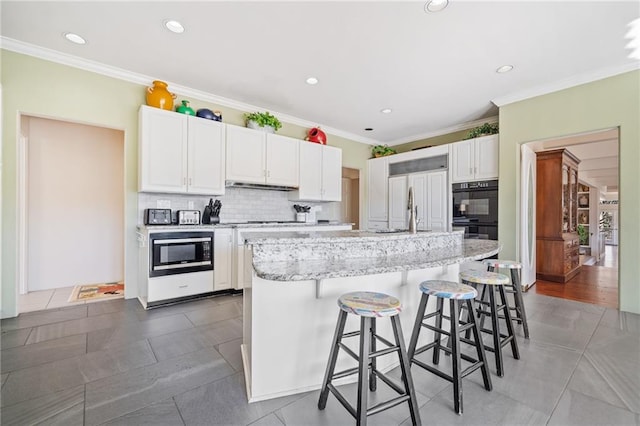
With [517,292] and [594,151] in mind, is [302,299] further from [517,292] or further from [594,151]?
[594,151]

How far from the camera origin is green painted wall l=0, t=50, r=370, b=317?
2.75 metres

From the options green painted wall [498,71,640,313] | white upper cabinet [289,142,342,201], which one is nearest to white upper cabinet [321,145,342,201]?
white upper cabinet [289,142,342,201]

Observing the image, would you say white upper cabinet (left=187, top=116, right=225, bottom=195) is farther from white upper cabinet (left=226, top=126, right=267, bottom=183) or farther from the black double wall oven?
the black double wall oven

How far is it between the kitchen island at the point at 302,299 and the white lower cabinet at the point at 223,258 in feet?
5.88

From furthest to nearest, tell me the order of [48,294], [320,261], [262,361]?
[48,294] < [320,261] < [262,361]

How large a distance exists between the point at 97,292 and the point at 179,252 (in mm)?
1445

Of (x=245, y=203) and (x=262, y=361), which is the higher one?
(x=245, y=203)

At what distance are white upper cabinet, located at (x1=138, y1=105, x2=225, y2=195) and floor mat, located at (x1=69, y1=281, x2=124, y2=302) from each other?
4.83 feet

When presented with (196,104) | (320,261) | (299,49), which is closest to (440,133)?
(299,49)

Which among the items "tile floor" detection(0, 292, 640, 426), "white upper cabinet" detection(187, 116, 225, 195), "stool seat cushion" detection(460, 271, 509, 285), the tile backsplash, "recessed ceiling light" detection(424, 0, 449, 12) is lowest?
"tile floor" detection(0, 292, 640, 426)

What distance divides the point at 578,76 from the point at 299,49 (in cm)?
326

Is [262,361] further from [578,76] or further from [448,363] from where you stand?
[578,76]

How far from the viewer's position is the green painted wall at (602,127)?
9.83ft

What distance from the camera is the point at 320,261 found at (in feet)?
5.66
